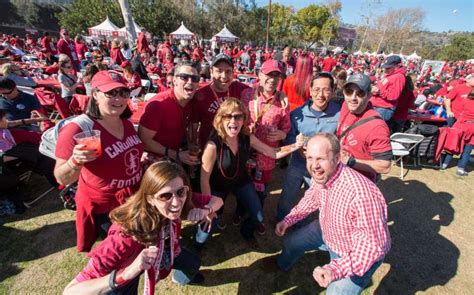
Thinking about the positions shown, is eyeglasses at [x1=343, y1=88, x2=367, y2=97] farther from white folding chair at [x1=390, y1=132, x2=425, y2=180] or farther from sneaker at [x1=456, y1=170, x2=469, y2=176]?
sneaker at [x1=456, y1=170, x2=469, y2=176]

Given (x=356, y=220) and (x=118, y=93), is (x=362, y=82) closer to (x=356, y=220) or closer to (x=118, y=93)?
(x=356, y=220)

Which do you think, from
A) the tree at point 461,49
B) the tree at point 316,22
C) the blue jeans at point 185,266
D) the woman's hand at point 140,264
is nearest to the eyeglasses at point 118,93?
the woman's hand at point 140,264

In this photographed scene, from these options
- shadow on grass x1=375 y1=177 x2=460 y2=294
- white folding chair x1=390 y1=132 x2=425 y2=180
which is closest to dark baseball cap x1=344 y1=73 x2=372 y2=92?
shadow on grass x1=375 y1=177 x2=460 y2=294

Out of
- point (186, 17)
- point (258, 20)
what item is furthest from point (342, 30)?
point (186, 17)

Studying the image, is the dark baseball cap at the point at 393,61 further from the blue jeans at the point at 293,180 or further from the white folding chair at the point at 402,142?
the blue jeans at the point at 293,180

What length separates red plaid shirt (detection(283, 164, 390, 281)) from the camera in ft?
5.97

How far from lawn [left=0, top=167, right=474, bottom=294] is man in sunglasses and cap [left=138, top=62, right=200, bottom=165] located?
1.40m

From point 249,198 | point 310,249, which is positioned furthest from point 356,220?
point 249,198

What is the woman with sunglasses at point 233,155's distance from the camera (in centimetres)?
254

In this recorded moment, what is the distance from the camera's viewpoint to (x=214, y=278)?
9.39 ft

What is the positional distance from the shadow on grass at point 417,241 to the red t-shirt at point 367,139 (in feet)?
4.66

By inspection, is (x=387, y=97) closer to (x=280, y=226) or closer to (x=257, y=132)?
(x=257, y=132)

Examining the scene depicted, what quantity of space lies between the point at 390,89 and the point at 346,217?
4.41m

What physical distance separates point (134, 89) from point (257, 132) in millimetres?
5436
